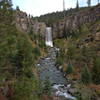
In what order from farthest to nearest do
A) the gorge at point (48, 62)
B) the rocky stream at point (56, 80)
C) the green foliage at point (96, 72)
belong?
the green foliage at point (96, 72)
the rocky stream at point (56, 80)
the gorge at point (48, 62)

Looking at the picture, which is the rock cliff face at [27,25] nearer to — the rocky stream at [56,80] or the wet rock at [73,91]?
the rocky stream at [56,80]

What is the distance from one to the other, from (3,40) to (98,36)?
3133 inches

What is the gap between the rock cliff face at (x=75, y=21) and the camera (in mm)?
134500

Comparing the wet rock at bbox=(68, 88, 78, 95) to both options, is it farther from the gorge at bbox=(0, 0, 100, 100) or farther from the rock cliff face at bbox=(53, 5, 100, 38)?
the rock cliff face at bbox=(53, 5, 100, 38)

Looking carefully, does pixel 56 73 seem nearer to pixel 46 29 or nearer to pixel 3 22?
pixel 3 22

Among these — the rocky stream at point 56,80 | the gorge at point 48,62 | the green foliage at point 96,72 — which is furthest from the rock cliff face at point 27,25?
the green foliage at point 96,72

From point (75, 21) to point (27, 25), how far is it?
105 feet

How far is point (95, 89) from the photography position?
47188mm

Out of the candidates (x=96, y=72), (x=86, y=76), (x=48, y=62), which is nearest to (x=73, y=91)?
(x=86, y=76)

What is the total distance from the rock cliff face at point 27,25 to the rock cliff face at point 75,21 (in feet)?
30.2

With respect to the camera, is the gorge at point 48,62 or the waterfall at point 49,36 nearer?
the gorge at point 48,62

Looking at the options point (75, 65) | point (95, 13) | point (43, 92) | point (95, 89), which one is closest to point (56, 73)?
point (75, 65)

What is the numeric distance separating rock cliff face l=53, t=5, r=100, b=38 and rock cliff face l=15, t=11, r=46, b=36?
919 centimetres

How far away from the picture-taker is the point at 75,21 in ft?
465
